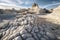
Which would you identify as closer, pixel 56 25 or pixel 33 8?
pixel 56 25

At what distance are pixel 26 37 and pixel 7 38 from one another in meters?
0.40

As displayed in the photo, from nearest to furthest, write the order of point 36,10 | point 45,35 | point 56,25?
point 45,35, point 56,25, point 36,10

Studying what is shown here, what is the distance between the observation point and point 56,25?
391 centimetres

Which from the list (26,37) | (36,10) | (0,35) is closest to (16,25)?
(0,35)

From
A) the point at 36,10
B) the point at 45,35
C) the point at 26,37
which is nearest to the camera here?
the point at 26,37

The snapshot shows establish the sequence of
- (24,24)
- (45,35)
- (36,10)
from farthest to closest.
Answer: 1. (36,10)
2. (24,24)
3. (45,35)

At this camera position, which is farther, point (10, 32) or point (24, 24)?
point (24, 24)

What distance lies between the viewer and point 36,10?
25.7 feet

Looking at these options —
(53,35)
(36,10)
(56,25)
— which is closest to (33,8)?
(36,10)

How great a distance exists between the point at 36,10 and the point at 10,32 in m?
4.76

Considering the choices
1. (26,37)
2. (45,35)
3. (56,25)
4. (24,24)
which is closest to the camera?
(26,37)

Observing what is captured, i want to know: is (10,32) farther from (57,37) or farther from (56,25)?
(56,25)

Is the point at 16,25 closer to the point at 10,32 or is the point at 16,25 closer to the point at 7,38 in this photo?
the point at 10,32

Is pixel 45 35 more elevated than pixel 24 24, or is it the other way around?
pixel 24 24
